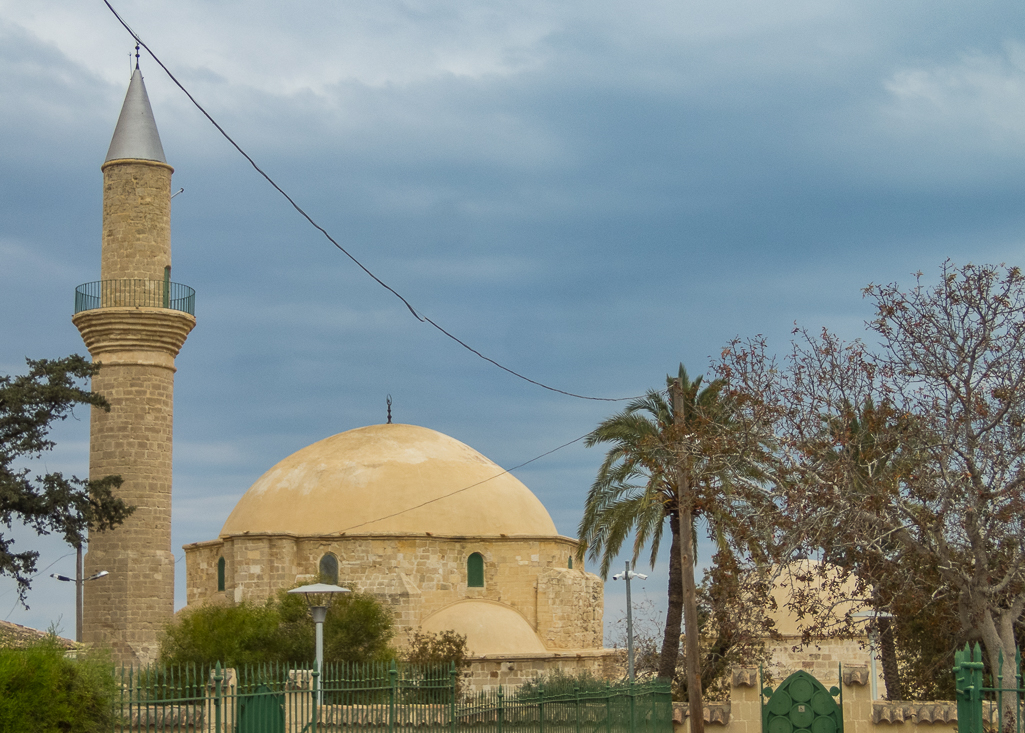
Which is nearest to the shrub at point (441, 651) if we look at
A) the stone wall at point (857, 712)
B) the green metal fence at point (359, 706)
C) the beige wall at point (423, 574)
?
the beige wall at point (423, 574)

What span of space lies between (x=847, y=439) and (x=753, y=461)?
2148 mm

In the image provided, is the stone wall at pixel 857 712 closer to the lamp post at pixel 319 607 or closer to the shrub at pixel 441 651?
the lamp post at pixel 319 607

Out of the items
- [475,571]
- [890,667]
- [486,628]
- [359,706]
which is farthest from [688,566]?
[475,571]

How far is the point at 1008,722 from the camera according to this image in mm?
14812

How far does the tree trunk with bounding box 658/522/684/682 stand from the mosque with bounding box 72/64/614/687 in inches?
275

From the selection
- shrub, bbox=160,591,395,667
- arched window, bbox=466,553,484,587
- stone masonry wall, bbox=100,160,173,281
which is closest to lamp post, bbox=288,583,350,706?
shrub, bbox=160,591,395,667

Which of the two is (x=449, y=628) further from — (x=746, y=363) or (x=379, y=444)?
(x=746, y=363)

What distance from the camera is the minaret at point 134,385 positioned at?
25.7 meters

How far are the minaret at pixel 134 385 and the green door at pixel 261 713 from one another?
14426 mm

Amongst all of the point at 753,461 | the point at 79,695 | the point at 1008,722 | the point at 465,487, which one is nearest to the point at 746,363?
the point at 753,461

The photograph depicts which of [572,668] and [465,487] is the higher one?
[465,487]

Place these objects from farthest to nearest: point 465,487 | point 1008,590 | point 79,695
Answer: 1. point 465,487
2. point 1008,590
3. point 79,695

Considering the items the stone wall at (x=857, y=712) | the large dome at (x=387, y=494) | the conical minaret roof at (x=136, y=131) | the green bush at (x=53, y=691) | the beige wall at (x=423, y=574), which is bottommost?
the stone wall at (x=857, y=712)

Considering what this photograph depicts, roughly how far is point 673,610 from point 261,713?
12.4m
